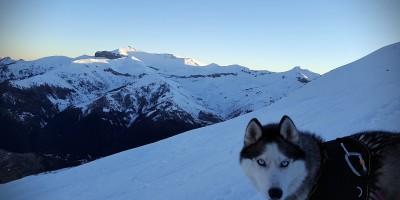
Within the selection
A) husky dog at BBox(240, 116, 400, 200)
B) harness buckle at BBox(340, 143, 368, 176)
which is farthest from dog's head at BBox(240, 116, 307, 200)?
harness buckle at BBox(340, 143, 368, 176)

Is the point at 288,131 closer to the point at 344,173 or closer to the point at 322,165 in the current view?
the point at 322,165

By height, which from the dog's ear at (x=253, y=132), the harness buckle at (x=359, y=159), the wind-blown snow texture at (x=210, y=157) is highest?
the dog's ear at (x=253, y=132)

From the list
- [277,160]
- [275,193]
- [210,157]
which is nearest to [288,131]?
[277,160]

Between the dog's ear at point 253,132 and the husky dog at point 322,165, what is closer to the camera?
the husky dog at point 322,165

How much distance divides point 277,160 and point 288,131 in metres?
0.49

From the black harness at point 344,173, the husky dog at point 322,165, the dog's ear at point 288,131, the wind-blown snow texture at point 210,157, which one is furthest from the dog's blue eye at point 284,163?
the wind-blown snow texture at point 210,157

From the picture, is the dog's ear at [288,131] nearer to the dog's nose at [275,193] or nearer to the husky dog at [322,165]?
the husky dog at [322,165]

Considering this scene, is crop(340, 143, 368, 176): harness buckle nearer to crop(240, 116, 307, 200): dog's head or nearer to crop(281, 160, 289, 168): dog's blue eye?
crop(240, 116, 307, 200): dog's head

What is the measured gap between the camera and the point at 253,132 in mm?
5590

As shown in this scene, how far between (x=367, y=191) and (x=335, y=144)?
0.81 m

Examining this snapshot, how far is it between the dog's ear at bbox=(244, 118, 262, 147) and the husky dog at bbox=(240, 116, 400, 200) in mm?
16

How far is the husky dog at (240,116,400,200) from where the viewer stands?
492 cm

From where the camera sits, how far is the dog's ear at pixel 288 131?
5.24 meters

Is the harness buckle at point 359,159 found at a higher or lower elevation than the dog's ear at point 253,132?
lower
